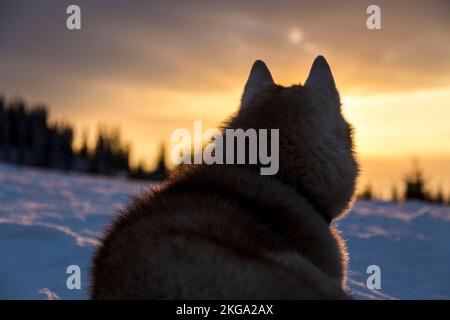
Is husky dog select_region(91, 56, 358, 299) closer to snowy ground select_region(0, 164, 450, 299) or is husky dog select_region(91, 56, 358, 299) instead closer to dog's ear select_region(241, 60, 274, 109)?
dog's ear select_region(241, 60, 274, 109)

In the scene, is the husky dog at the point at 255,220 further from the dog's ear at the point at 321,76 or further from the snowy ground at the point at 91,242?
the snowy ground at the point at 91,242

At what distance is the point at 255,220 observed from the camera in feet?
10.1

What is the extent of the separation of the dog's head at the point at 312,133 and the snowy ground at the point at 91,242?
43.5 inches

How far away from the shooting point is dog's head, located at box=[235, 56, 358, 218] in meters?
3.77

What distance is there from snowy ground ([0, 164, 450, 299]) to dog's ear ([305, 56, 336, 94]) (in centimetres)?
163

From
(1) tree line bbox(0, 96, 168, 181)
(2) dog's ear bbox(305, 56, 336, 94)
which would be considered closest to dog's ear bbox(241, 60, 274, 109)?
(2) dog's ear bbox(305, 56, 336, 94)

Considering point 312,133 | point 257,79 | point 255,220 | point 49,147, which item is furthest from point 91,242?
point 49,147

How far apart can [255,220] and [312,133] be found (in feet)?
3.54

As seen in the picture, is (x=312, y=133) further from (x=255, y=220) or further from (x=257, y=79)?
(x=255, y=220)

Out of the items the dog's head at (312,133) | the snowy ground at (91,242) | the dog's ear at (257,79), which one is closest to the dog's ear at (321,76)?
the dog's head at (312,133)

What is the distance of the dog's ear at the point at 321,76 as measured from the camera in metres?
4.19

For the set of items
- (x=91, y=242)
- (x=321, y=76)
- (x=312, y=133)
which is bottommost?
(x=91, y=242)

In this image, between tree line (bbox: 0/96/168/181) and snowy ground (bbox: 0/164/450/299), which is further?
tree line (bbox: 0/96/168/181)
